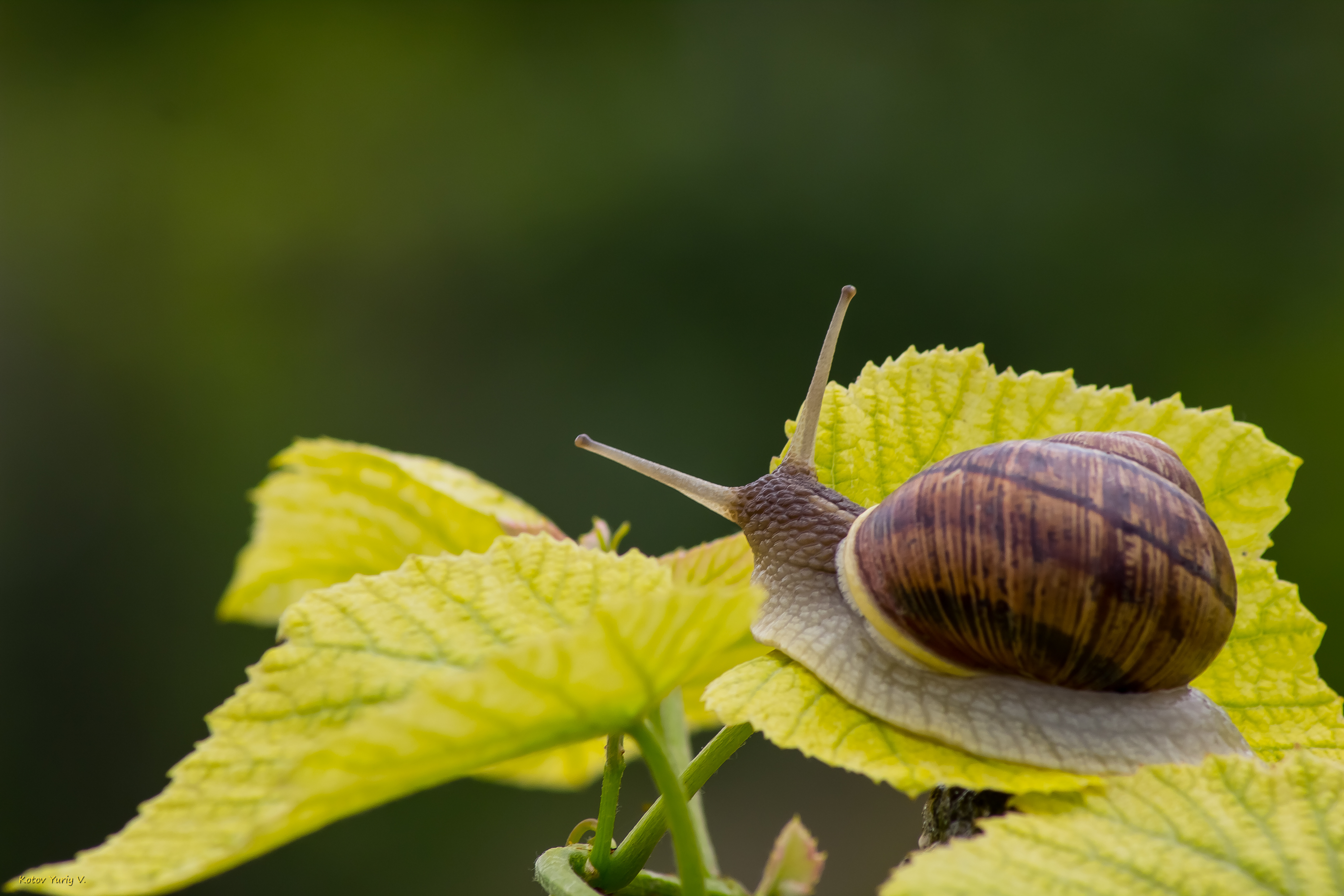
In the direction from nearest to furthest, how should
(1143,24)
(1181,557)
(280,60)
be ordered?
(1181,557), (1143,24), (280,60)

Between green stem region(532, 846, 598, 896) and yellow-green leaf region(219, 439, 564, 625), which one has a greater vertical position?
yellow-green leaf region(219, 439, 564, 625)

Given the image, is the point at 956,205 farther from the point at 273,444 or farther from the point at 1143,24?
the point at 273,444

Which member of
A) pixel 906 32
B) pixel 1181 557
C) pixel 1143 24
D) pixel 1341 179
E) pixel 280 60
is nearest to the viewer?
pixel 1181 557

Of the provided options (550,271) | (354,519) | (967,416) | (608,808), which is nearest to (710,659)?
(608,808)

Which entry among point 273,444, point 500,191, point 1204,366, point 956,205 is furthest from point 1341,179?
point 273,444

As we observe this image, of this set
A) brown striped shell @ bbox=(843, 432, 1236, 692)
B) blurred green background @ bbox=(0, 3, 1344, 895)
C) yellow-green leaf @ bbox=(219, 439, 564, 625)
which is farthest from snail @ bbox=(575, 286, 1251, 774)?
blurred green background @ bbox=(0, 3, 1344, 895)

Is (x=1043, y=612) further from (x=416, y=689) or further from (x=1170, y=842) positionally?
(x=416, y=689)

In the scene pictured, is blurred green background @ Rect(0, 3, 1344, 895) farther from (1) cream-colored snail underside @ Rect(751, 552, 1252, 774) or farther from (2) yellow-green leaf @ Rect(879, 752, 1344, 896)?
(2) yellow-green leaf @ Rect(879, 752, 1344, 896)
